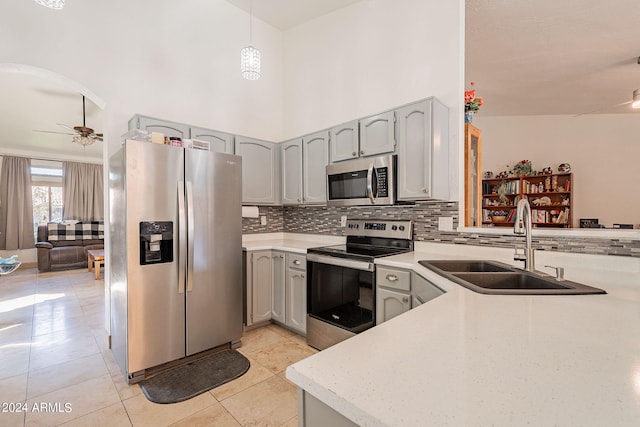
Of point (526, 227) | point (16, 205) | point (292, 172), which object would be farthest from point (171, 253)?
point (16, 205)

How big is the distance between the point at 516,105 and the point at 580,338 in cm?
565

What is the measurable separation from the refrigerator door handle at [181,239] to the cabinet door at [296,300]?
38.7 inches

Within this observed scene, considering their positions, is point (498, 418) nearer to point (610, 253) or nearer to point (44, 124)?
point (610, 253)

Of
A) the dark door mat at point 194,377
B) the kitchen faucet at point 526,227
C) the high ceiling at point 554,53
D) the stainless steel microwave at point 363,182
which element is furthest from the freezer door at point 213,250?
the high ceiling at point 554,53

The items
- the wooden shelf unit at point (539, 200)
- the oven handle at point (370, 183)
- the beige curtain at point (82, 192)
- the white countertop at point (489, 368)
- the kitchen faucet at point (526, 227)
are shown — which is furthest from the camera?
the beige curtain at point (82, 192)

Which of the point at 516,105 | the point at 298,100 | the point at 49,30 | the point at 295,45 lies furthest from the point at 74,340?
the point at 516,105

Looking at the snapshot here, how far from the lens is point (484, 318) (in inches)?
36.9

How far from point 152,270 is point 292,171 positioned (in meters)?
1.72

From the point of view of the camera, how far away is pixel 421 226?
2.60 m

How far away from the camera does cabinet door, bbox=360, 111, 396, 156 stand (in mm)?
2414

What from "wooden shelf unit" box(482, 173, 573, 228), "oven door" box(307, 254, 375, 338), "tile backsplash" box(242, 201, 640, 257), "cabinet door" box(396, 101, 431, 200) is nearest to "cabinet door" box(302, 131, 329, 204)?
"tile backsplash" box(242, 201, 640, 257)

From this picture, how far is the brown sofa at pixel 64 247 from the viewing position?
6.05 meters

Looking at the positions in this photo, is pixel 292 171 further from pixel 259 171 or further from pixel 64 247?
pixel 64 247

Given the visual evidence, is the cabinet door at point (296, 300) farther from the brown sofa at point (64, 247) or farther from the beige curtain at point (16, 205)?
the beige curtain at point (16, 205)
